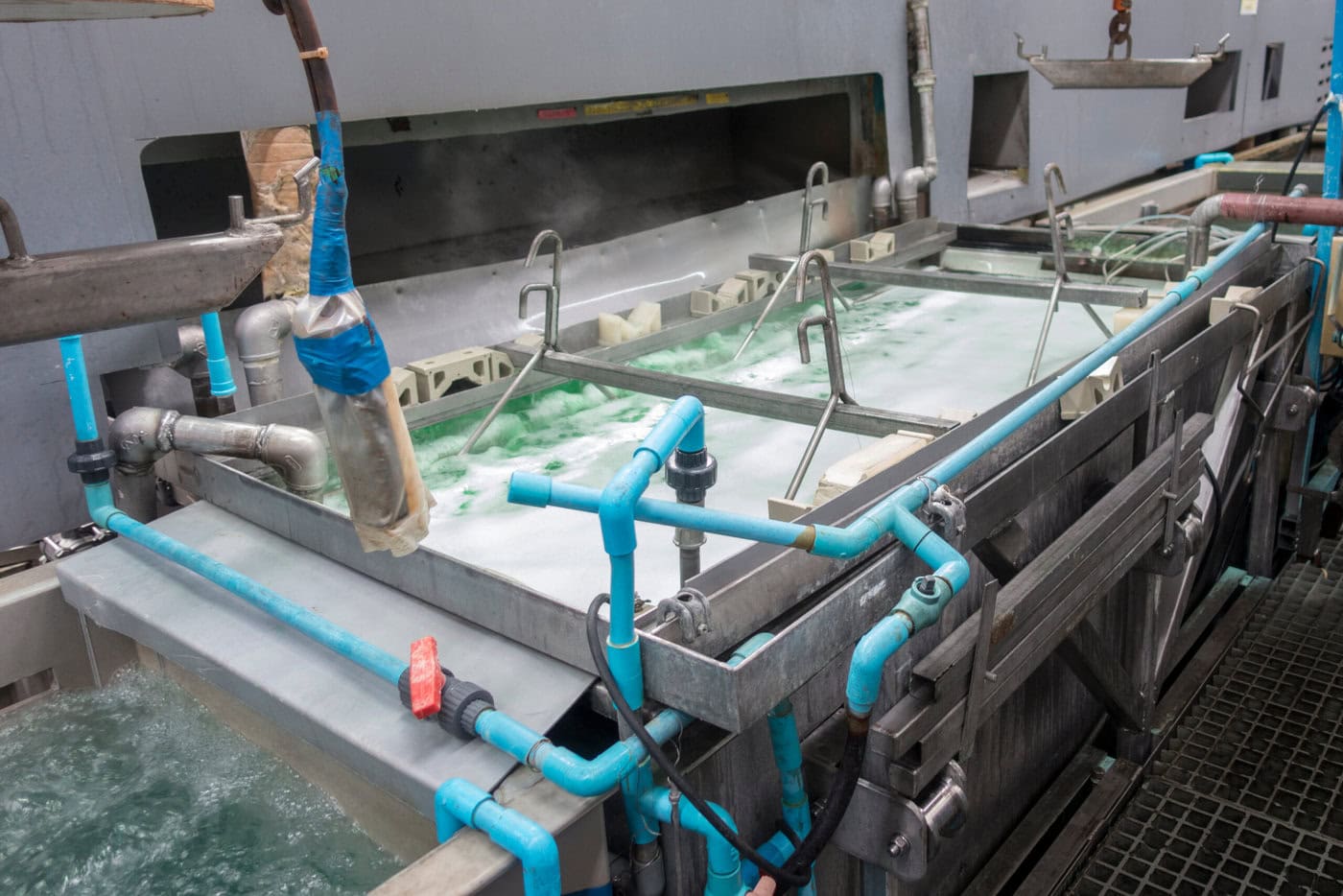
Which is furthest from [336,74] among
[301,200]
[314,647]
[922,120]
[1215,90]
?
[1215,90]

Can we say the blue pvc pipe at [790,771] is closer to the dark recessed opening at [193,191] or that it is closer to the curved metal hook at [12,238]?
the curved metal hook at [12,238]

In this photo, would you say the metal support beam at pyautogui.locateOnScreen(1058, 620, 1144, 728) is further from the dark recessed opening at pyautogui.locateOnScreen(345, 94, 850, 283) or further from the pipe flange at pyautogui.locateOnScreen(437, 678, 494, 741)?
the dark recessed opening at pyautogui.locateOnScreen(345, 94, 850, 283)

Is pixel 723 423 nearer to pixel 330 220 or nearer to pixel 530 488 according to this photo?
pixel 530 488

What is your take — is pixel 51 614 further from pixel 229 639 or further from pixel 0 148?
pixel 0 148

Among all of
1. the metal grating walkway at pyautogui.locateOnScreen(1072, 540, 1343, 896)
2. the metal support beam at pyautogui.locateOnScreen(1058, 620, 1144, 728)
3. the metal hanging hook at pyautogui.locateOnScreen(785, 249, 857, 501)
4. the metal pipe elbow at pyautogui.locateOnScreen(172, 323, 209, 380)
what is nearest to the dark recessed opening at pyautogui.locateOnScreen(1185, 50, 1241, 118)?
the metal grating walkway at pyautogui.locateOnScreen(1072, 540, 1343, 896)

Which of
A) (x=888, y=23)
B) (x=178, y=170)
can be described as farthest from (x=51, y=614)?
(x=888, y=23)

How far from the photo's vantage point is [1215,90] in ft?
26.3

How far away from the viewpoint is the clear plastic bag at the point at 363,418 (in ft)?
4.43

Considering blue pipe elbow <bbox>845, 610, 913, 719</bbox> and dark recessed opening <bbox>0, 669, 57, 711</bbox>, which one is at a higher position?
blue pipe elbow <bbox>845, 610, 913, 719</bbox>

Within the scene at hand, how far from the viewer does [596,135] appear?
538cm

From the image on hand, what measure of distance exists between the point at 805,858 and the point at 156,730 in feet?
4.77

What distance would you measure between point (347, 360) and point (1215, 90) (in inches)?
333

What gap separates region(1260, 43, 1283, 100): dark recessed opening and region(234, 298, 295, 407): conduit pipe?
8.28 metres

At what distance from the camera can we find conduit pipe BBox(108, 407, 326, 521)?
97.5 inches
